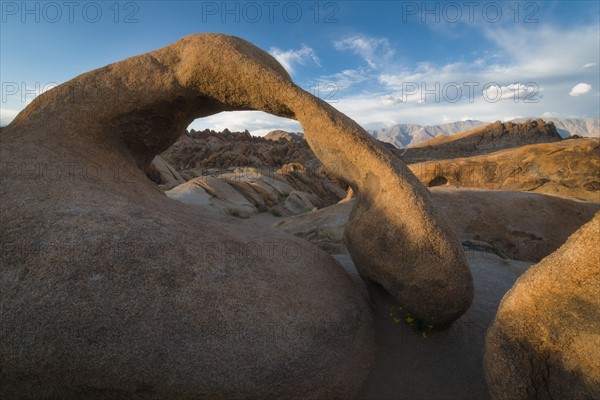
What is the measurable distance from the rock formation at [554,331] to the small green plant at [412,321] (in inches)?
30.5

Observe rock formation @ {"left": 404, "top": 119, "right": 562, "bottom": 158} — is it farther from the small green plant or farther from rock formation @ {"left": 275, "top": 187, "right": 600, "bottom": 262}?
the small green plant

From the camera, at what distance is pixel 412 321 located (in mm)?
2980

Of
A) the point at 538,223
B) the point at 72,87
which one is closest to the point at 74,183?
the point at 72,87

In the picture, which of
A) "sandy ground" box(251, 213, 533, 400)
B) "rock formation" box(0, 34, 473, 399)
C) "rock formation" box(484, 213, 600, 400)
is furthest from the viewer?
"sandy ground" box(251, 213, 533, 400)

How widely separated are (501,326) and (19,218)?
303 centimetres

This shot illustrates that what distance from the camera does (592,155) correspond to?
27.4 feet

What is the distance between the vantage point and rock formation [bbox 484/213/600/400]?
69.0 inches

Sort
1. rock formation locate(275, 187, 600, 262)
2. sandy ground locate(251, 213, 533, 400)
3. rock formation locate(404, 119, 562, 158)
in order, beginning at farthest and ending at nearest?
rock formation locate(404, 119, 562, 158)
rock formation locate(275, 187, 600, 262)
sandy ground locate(251, 213, 533, 400)

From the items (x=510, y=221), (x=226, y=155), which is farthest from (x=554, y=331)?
(x=226, y=155)

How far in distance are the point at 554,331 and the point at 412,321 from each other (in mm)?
1212

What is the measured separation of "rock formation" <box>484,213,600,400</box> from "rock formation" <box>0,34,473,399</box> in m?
0.59

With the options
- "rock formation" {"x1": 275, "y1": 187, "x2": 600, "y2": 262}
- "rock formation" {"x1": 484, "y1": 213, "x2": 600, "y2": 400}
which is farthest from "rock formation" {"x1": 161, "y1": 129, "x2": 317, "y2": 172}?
"rock formation" {"x1": 484, "y1": 213, "x2": 600, "y2": 400}

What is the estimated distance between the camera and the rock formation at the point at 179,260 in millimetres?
2033

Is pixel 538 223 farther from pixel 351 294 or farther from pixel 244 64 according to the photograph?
pixel 244 64
